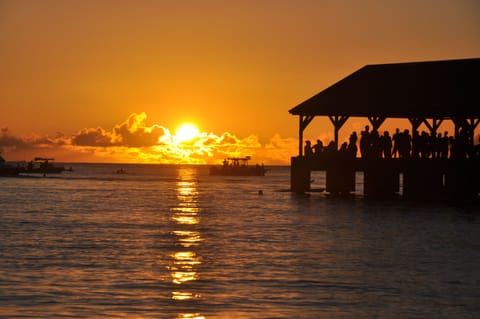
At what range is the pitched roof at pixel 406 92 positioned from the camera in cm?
4862

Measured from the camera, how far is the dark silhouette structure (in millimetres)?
47625

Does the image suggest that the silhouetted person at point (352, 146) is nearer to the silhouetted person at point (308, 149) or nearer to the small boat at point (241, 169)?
the silhouetted person at point (308, 149)

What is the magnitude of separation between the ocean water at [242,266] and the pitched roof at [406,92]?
8.60 metres

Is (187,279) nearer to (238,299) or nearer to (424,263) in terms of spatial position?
(238,299)

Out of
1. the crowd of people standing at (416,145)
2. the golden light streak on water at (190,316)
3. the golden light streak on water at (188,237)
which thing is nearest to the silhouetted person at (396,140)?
the crowd of people standing at (416,145)

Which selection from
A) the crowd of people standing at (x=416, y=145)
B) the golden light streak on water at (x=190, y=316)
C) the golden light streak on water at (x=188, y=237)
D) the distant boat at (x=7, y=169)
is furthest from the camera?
the distant boat at (x=7, y=169)

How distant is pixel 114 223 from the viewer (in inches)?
1452

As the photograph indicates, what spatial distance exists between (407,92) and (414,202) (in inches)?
221

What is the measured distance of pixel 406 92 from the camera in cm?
5116

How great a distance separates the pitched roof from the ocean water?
28.2ft

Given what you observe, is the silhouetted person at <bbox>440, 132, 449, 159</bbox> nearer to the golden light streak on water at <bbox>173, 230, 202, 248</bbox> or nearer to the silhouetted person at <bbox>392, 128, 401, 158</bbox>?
the silhouetted person at <bbox>392, 128, 401, 158</bbox>

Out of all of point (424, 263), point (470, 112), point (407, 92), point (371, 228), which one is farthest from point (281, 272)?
point (407, 92)

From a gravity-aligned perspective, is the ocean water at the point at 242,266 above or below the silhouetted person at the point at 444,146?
below

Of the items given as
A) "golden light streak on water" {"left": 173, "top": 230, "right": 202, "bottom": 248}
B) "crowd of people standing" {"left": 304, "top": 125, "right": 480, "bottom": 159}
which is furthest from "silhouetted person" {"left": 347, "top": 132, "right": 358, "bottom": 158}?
"golden light streak on water" {"left": 173, "top": 230, "right": 202, "bottom": 248}
